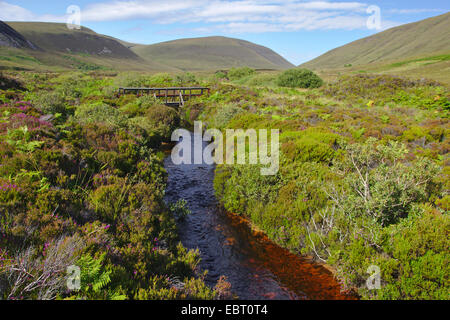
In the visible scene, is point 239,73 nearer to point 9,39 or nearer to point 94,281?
point 94,281

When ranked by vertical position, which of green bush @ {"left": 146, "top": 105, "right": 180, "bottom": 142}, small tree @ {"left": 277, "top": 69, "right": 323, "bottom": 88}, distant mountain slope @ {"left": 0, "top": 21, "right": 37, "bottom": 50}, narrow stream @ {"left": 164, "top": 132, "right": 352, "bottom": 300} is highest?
distant mountain slope @ {"left": 0, "top": 21, "right": 37, "bottom": 50}

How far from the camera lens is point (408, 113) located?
18766 millimetres

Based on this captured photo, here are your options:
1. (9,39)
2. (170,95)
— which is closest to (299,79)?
(170,95)

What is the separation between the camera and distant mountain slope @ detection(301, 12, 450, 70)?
112m

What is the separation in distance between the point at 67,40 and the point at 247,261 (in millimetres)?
177878

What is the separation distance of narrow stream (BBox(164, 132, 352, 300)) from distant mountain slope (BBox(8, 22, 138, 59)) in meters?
153

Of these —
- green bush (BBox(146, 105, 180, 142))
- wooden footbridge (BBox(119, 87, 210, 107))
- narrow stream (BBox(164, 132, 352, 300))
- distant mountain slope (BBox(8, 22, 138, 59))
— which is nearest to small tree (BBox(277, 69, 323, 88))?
wooden footbridge (BBox(119, 87, 210, 107))

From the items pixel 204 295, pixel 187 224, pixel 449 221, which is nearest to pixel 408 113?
pixel 449 221

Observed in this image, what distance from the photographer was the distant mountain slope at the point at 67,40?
132 metres

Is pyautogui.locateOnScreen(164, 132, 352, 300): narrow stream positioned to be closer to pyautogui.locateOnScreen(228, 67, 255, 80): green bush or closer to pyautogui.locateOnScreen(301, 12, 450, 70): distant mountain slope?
pyautogui.locateOnScreen(228, 67, 255, 80): green bush

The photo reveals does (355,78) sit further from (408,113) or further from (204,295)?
(204,295)

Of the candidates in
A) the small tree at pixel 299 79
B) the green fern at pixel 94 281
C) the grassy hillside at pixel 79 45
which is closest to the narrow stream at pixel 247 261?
the green fern at pixel 94 281
